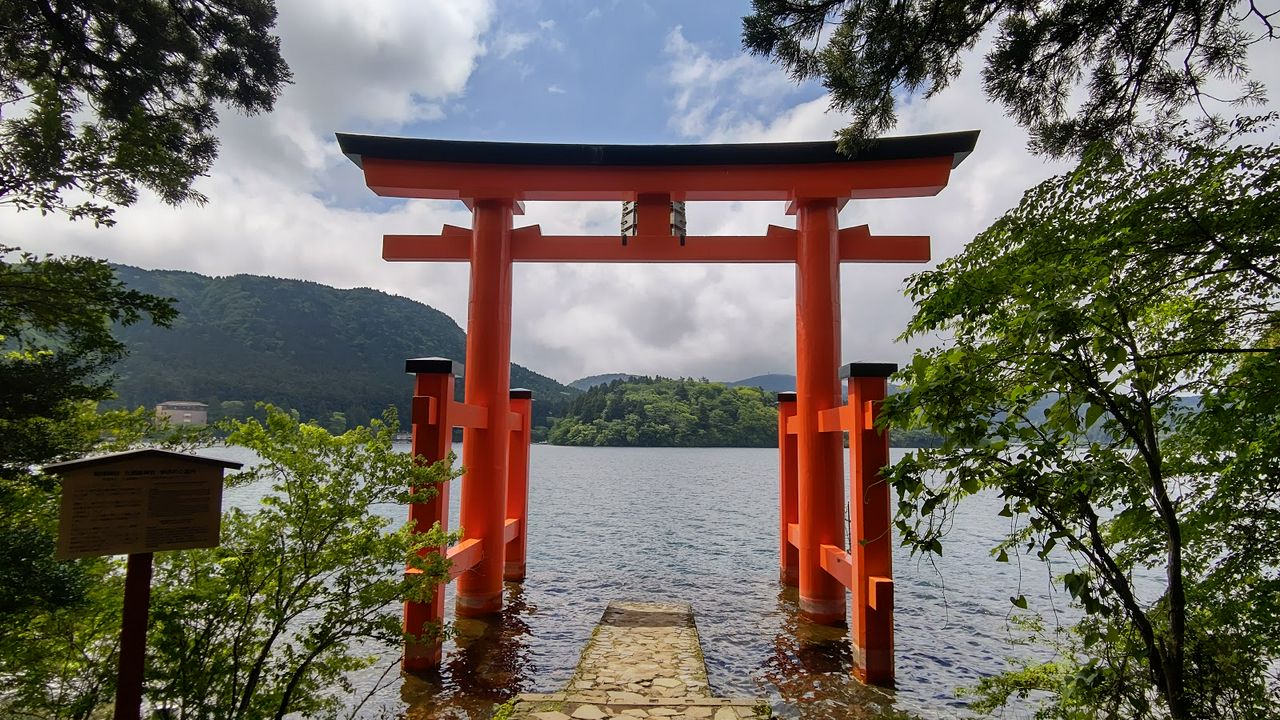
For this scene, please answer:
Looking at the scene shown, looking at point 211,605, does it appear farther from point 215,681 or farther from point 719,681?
point 719,681

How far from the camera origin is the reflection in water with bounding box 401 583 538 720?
17.0 ft

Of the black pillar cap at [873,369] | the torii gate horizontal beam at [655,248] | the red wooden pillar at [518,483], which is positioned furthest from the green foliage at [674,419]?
the black pillar cap at [873,369]

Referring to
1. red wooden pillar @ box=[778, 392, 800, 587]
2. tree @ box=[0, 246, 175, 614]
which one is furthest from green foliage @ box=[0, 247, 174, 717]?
red wooden pillar @ box=[778, 392, 800, 587]

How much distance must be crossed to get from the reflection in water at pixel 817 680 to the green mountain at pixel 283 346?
103ft

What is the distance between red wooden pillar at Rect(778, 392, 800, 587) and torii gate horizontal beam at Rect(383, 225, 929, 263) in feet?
7.87

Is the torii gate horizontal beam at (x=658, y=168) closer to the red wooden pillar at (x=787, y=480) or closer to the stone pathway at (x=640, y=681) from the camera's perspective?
the red wooden pillar at (x=787, y=480)

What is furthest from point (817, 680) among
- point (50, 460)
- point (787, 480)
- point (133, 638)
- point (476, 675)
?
point (50, 460)

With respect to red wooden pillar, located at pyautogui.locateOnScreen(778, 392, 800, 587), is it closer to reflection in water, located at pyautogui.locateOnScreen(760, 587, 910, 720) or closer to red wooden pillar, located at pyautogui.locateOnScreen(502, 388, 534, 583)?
reflection in water, located at pyautogui.locateOnScreen(760, 587, 910, 720)

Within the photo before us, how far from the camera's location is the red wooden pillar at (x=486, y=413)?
289 inches

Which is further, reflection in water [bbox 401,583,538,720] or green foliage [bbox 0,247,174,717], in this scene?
reflection in water [bbox 401,583,538,720]

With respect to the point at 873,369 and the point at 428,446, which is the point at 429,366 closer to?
the point at 428,446

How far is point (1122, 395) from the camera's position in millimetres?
1950

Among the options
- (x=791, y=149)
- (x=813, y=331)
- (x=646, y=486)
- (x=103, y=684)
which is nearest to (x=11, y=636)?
(x=103, y=684)

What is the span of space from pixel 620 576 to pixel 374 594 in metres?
7.68
